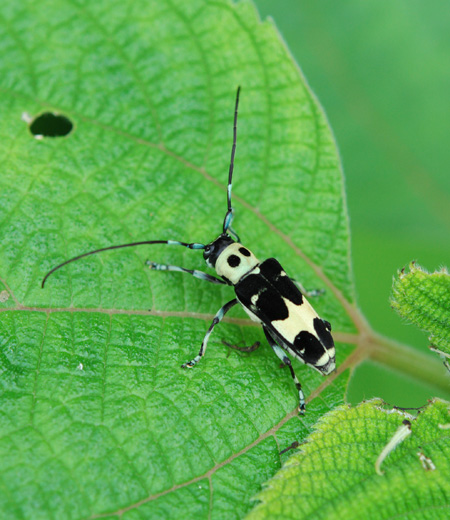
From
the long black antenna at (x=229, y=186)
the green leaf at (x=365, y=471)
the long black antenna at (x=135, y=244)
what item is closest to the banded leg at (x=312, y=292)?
the long black antenna at (x=229, y=186)

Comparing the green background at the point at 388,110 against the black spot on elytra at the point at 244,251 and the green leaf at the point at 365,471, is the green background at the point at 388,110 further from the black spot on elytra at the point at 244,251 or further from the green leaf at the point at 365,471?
the green leaf at the point at 365,471

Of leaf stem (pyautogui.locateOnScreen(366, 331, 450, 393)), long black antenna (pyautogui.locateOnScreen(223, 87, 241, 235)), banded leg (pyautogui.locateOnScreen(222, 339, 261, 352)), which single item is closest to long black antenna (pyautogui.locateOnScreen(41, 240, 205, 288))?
long black antenna (pyautogui.locateOnScreen(223, 87, 241, 235))

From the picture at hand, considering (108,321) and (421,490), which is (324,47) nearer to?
(108,321)

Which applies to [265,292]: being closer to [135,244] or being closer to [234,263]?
[234,263]

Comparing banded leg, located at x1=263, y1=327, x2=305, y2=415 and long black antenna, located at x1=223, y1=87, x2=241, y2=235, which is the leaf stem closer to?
banded leg, located at x1=263, y1=327, x2=305, y2=415

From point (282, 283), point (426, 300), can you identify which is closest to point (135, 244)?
point (282, 283)

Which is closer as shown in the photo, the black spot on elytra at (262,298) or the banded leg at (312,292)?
the black spot on elytra at (262,298)

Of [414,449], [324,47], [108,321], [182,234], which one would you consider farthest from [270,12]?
[414,449]
